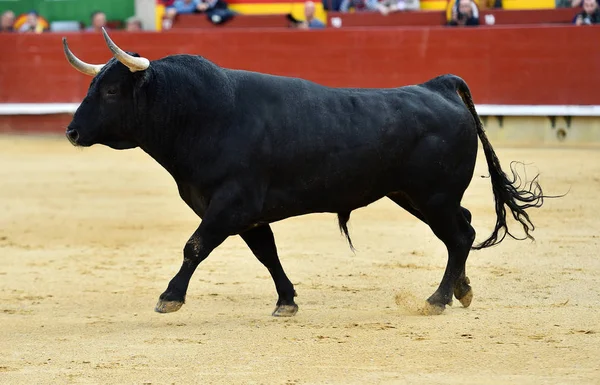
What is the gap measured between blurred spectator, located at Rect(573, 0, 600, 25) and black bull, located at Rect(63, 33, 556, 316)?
789cm

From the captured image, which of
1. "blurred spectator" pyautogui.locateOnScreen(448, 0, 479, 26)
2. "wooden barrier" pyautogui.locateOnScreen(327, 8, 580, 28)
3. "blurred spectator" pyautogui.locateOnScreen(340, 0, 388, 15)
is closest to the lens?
"blurred spectator" pyautogui.locateOnScreen(448, 0, 479, 26)

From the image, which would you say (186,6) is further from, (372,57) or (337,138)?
(337,138)

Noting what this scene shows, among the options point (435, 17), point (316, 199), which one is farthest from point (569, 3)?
point (316, 199)

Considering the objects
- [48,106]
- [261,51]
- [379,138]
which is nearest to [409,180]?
[379,138]

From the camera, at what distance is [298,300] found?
5.64m

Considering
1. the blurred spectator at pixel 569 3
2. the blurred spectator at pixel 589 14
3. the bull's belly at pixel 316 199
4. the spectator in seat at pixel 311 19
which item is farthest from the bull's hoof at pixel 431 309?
the blurred spectator at pixel 569 3

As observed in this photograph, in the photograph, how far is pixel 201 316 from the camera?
Result: 17.4ft

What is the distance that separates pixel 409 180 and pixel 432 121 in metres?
0.29

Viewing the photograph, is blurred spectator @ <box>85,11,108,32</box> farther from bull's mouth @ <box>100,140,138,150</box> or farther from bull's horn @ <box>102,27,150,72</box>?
bull's horn @ <box>102,27,150,72</box>

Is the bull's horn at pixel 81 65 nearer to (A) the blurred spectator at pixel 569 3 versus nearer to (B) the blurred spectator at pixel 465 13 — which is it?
(B) the blurred spectator at pixel 465 13

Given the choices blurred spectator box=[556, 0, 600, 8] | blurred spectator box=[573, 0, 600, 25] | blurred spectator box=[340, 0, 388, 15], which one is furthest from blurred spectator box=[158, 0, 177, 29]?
blurred spectator box=[573, 0, 600, 25]

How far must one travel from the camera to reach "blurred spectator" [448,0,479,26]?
13109 millimetres

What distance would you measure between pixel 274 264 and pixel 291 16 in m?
9.25

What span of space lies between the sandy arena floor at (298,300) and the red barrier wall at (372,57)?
3.08m
